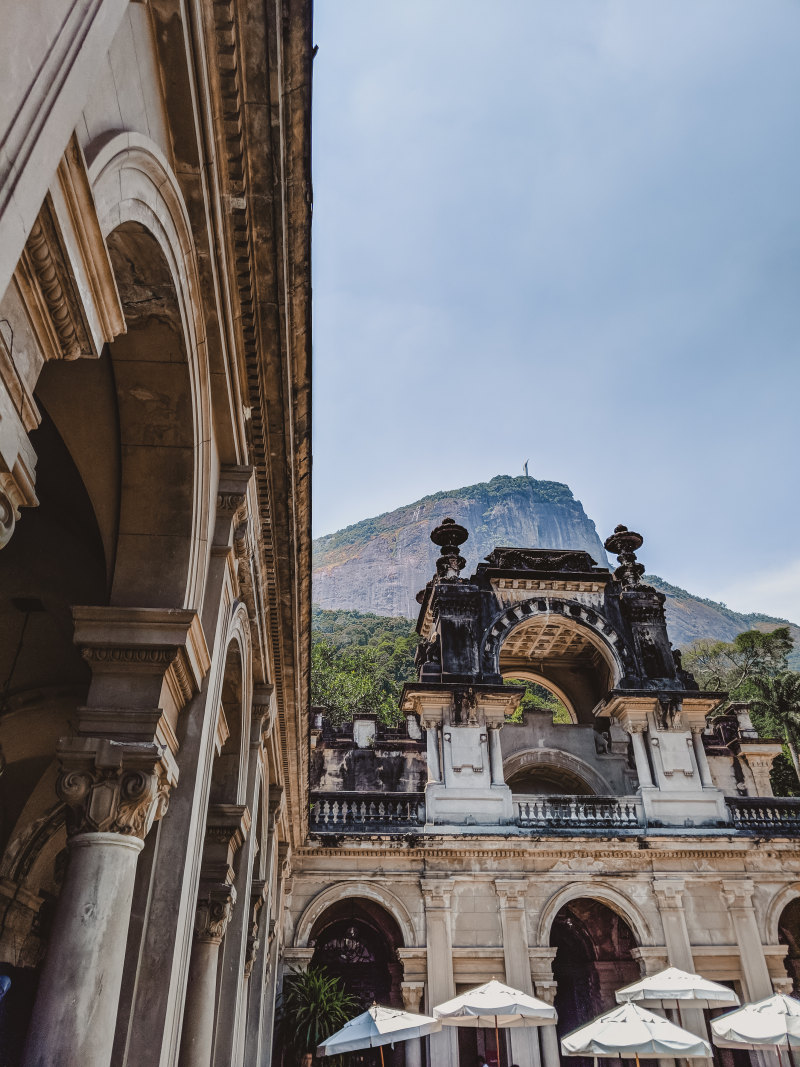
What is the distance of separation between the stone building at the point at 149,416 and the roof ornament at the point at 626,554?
17.0 meters

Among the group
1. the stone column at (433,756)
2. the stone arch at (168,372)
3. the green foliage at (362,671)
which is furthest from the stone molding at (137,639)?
the green foliage at (362,671)

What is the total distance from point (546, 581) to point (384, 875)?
8512 mm

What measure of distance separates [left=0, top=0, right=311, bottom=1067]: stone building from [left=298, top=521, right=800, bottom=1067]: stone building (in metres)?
10.8

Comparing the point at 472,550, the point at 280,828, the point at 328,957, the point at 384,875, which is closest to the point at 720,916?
the point at 384,875

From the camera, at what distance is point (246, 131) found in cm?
379

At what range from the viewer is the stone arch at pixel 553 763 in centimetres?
2072

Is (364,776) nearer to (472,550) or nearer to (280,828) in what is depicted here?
(280,828)

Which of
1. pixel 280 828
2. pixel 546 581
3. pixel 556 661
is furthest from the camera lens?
pixel 556 661

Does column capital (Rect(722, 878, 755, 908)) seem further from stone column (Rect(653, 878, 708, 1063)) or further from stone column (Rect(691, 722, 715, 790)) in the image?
stone column (Rect(691, 722, 715, 790))

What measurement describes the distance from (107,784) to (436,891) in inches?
591

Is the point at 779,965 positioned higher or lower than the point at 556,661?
lower

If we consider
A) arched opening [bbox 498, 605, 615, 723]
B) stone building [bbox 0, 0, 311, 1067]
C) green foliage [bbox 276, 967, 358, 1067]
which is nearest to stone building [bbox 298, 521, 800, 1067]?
arched opening [bbox 498, 605, 615, 723]

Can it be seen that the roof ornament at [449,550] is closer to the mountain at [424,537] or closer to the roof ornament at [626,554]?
the roof ornament at [626,554]

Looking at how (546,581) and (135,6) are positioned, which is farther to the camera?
(546,581)
